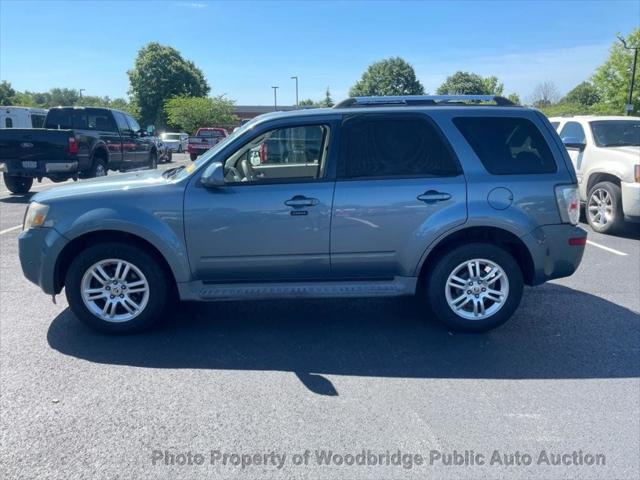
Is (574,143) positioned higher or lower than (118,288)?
higher

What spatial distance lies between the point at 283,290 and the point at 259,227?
571 millimetres

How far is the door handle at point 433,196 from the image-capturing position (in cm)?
452

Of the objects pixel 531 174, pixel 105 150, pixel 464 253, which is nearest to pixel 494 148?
pixel 531 174

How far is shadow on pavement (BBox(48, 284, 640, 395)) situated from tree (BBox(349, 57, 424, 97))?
66.5 metres

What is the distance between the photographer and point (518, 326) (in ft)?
16.2

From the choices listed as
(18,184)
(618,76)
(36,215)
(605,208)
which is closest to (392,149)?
(36,215)

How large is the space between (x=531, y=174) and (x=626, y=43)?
33.8 meters

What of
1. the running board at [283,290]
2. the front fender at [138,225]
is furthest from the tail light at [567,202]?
the front fender at [138,225]

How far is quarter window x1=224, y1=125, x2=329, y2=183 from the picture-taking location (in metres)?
4.68

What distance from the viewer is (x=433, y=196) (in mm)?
4527

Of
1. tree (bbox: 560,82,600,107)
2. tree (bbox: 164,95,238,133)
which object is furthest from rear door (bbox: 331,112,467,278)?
tree (bbox: 560,82,600,107)

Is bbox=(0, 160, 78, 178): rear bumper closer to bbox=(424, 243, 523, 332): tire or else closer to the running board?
the running board

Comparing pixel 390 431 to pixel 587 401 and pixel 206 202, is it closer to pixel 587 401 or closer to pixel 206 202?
pixel 587 401

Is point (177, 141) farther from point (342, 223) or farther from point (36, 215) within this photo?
point (342, 223)
